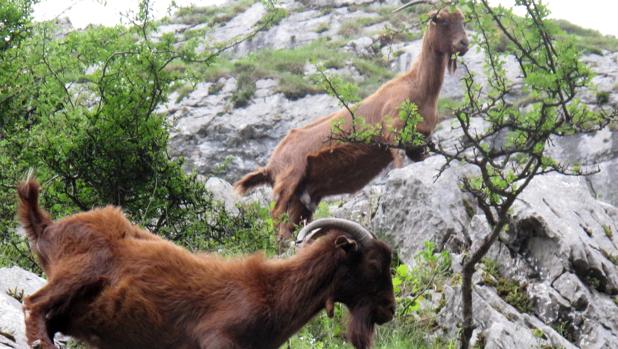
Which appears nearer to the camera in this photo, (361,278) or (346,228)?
(361,278)

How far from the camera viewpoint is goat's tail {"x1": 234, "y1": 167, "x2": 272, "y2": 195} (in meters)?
13.5

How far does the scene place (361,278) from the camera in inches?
246

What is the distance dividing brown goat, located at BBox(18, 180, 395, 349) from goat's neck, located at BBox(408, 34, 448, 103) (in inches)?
312

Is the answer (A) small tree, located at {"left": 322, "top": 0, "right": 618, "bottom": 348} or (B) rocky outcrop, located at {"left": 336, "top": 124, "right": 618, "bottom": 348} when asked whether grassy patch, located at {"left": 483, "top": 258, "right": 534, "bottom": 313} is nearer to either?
(B) rocky outcrop, located at {"left": 336, "top": 124, "right": 618, "bottom": 348}

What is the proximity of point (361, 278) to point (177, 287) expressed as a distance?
1.18 m

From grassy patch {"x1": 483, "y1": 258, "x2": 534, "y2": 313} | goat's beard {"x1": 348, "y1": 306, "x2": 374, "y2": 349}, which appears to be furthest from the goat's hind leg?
grassy patch {"x1": 483, "y1": 258, "x2": 534, "y2": 313}

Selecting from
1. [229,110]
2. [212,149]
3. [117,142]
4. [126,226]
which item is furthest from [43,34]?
[229,110]

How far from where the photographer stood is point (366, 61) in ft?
94.6

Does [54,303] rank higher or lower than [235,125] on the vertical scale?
higher

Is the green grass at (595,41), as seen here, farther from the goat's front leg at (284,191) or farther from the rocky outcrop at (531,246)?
the rocky outcrop at (531,246)

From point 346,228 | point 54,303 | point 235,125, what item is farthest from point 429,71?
point 54,303

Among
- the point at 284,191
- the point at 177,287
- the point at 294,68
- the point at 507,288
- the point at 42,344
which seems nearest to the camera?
the point at 42,344

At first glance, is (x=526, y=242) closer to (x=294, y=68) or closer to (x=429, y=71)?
(x=429, y=71)

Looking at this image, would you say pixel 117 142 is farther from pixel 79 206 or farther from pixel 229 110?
pixel 229 110
